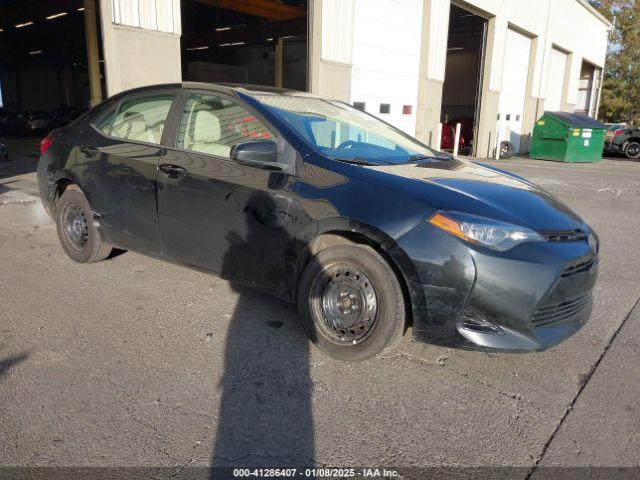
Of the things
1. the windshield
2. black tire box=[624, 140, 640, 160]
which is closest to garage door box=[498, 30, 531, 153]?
black tire box=[624, 140, 640, 160]

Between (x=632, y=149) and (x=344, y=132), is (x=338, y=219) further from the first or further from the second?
(x=632, y=149)

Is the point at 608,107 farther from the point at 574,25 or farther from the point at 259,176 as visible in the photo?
the point at 259,176

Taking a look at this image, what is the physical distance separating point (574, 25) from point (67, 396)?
1111 inches

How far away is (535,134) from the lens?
19.5 metres

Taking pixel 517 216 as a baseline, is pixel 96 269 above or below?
below

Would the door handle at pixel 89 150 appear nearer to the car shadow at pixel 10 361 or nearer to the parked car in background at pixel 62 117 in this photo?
the car shadow at pixel 10 361

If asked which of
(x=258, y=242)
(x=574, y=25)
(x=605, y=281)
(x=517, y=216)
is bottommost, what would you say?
(x=605, y=281)

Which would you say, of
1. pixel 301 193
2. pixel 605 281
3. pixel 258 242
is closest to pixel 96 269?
pixel 258 242

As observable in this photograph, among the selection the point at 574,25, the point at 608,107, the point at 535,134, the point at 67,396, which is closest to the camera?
the point at 67,396

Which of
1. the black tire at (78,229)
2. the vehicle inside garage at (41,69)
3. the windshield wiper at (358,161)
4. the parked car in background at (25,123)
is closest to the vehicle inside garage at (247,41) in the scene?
the vehicle inside garage at (41,69)

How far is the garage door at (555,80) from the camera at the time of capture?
23.9 metres

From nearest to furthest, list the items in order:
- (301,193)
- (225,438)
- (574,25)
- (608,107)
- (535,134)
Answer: (225,438)
(301,193)
(535,134)
(574,25)
(608,107)

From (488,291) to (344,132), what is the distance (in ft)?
5.64

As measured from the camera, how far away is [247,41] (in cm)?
2497
